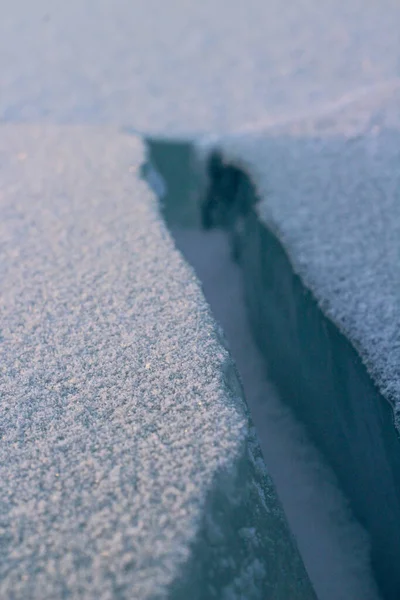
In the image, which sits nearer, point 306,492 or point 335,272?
point 306,492

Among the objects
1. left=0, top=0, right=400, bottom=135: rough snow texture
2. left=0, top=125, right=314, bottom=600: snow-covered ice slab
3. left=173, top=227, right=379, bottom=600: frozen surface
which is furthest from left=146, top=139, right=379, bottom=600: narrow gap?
left=0, top=0, right=400, bottom=135: rough snow texture

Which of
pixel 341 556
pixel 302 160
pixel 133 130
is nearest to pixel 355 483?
pixel 341 556

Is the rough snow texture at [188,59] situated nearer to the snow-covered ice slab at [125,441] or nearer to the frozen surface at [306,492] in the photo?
the frozen surface at [306,492]

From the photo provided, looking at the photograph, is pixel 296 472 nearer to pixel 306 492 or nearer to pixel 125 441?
pixel 306 492

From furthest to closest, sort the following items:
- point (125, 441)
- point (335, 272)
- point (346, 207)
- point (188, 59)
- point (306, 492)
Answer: point (188, 59)
point (346, 207)
point (335, 272)
point (306, 492)
point (125, 441)

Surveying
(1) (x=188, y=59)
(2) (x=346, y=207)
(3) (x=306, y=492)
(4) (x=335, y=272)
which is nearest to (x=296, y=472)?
(3) (x=306, y=492)

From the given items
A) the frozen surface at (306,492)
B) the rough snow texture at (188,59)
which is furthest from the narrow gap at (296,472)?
the rough snow texture at (188,59)
